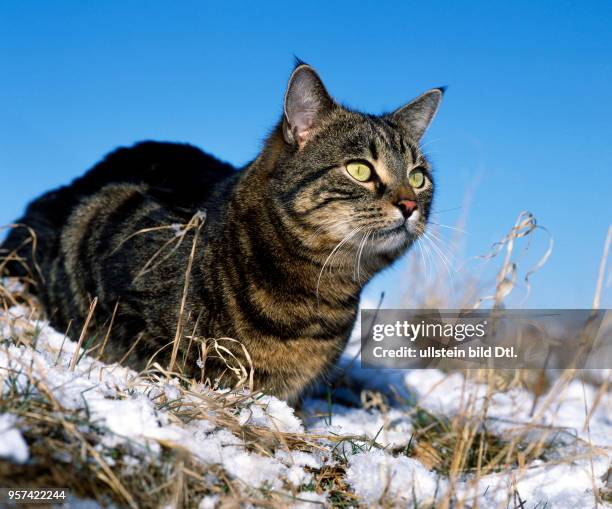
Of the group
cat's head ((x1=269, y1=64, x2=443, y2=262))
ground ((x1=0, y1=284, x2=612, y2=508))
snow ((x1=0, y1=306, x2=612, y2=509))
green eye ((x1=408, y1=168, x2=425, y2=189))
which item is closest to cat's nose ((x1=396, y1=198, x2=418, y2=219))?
cat's head ((x1=269, y1=64, x2=443, y2=262))

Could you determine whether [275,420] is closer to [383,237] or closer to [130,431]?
[130,431]

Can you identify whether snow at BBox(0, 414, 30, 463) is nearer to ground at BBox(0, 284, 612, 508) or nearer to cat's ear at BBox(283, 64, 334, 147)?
ground at BBox(0, 284, 612, 508)

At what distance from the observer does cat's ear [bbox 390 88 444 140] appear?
3.18m

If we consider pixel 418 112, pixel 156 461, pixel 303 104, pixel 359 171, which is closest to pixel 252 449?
pixel 156 461

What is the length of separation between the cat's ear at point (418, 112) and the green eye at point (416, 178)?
1.10ft

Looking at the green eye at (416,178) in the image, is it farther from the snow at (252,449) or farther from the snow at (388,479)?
the snow at (388,479)

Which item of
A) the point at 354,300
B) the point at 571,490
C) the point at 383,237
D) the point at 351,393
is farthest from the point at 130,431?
the point at 351,393

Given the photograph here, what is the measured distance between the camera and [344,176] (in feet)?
8.62

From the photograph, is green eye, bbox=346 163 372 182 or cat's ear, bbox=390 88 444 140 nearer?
green eye, bbox=346 163 372 182

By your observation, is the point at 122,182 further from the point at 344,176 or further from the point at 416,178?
the point at 416,178

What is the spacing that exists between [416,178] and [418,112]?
0.50 metres

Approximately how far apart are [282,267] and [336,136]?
0.67 m

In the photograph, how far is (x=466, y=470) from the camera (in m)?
2.51

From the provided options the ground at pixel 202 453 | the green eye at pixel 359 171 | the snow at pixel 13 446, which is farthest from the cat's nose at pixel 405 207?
the snow at pixel 13 446
